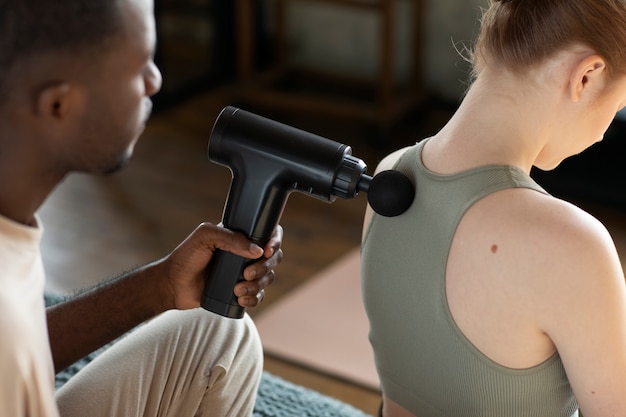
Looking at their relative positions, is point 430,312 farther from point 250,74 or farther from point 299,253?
point 250,74

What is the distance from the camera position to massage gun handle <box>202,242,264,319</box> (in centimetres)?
134

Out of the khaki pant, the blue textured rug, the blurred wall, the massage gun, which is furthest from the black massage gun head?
the blurred wall

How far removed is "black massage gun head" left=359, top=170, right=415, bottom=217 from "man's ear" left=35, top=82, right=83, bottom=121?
38 cm

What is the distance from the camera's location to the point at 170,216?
3061mm

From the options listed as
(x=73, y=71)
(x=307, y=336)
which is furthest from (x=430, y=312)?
(x=307, y=336)

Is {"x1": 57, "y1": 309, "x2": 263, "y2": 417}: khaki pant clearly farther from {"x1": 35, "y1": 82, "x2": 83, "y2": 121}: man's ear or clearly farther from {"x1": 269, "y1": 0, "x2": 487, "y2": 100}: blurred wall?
{"x1": 269, "y1": 0, "x2": 487, "y2": 100}: blurred wall

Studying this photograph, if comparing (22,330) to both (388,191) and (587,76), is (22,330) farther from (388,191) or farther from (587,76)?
Result: (587,76)

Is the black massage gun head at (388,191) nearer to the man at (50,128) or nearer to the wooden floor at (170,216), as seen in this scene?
the man at (50,128)

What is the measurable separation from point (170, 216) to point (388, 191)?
188 cm

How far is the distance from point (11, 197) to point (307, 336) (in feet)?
5.00

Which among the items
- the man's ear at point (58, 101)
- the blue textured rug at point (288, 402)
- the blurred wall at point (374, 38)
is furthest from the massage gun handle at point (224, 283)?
the blurred wall at point (374, 38)

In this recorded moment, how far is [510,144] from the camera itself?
128 cm

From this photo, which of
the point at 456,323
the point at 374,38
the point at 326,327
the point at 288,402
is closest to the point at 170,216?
the point at 326,327

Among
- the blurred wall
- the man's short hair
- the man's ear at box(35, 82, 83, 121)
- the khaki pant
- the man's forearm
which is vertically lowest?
the blurred wall
